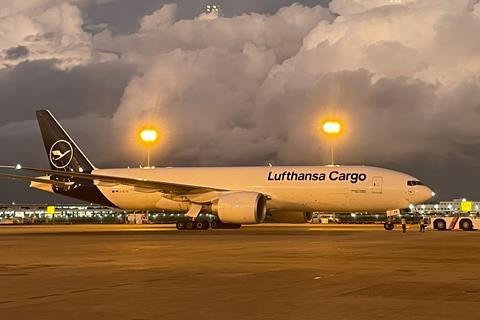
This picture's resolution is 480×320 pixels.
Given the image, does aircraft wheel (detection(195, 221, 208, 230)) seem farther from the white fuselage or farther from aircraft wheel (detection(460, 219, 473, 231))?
aircraft wheel (detection(460, 219, 473, 231))

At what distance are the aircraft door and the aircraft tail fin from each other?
70.2 feet

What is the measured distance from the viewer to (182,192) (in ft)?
151

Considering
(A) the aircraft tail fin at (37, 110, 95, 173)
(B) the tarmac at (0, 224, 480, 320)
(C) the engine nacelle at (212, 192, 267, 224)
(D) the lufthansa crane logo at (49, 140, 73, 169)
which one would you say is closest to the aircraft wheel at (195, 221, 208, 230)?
(C) the engine nacelle at (212, 192, 267, 224)

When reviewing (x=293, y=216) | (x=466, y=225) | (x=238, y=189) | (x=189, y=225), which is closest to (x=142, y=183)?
(x=189, y=225)

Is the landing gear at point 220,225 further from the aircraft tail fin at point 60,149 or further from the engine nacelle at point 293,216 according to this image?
the aircraft tail fin at point 60,149

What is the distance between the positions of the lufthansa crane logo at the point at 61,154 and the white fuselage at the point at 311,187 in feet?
20.9

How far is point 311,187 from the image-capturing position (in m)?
44.2

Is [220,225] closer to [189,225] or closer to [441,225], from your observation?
[189,225]

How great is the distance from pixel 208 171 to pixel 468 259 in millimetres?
29808

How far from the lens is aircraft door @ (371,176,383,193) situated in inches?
1698

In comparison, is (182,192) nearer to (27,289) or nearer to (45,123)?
(45,123)

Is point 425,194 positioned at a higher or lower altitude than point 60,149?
A: lower

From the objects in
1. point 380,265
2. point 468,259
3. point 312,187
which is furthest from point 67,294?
point 312,187

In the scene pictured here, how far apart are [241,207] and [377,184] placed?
817 cm
